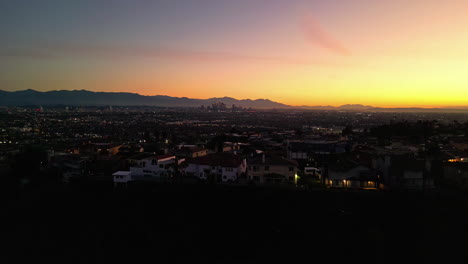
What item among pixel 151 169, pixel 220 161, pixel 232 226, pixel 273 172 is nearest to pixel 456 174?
pixel 273 172

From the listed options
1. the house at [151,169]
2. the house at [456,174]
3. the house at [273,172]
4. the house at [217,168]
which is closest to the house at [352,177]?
the house at [273,172]

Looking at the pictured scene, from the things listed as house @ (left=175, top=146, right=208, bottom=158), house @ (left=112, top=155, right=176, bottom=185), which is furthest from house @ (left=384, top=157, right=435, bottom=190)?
house @ (left=175, top=146, right=208, bottom=158)

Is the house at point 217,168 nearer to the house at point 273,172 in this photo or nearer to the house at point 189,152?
the house at point 273,172

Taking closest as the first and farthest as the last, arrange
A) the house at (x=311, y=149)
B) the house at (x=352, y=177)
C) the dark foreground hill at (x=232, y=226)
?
the dark foreground hill at (x=232, y=226)
the house at (x=352, y=177)
the house at (x=311, y=149)

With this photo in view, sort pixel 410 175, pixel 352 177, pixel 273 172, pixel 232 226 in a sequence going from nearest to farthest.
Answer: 1. pixel 232 226
2. pixel 410 175
3. pixel 352 177
4. pixel 273 172

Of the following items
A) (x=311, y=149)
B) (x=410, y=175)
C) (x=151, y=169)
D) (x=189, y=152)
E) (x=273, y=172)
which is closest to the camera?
(x=410, y=175)

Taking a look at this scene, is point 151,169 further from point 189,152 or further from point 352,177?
point 352,177
